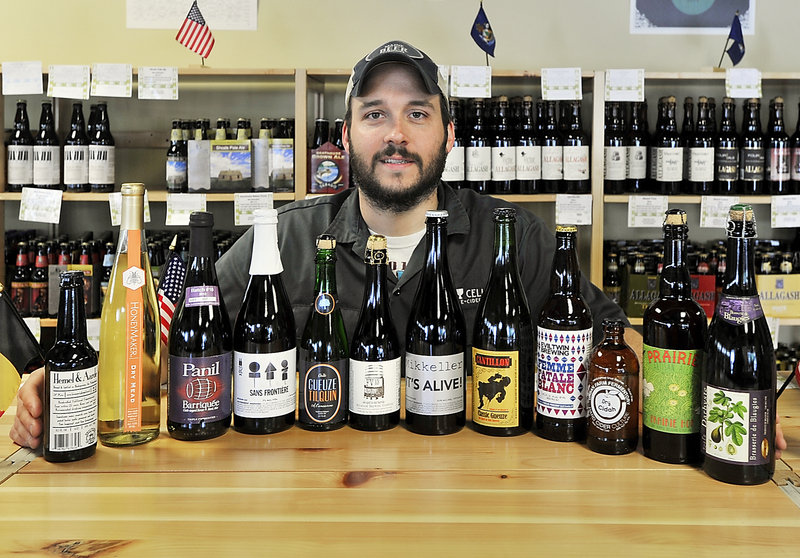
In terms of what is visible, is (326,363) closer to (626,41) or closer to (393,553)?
(393,553)

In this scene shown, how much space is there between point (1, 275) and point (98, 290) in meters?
0.38

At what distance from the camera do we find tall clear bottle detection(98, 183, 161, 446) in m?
1.03

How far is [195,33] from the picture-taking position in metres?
2.88

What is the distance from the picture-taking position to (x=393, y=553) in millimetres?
740

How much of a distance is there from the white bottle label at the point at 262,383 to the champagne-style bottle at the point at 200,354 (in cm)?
2

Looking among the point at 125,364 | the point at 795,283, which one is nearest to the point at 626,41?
the point at 795,283

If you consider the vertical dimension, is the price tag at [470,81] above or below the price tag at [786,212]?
above

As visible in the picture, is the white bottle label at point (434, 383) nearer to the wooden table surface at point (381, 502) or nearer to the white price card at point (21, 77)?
the wooden table surface at point (381, 502)

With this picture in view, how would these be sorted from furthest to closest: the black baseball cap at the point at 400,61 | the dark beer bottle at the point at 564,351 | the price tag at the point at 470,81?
1. the price tag at the point at 470,81
2. the black baseball cap at the point at 400,61
3. the dark beer bottle at the point at 564,351

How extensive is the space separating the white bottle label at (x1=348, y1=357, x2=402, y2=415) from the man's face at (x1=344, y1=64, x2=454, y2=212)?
769 millimetres

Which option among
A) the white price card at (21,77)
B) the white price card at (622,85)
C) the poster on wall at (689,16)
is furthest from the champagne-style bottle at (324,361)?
the poster on wall at (689,16)

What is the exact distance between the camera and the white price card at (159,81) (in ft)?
9.02

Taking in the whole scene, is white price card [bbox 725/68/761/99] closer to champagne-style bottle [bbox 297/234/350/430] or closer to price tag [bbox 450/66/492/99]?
price tag [bbox 450/66/492/99]

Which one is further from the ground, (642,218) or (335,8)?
(335,8)
